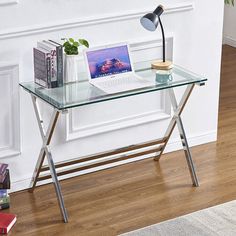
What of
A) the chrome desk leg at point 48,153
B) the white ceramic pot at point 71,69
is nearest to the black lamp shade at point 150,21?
the white ceramic pot at point 71,69

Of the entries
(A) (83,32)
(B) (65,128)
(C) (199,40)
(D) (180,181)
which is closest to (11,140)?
(B) (65,128)

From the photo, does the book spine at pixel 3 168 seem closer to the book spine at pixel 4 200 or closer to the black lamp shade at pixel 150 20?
the book spine at pixel 4 200

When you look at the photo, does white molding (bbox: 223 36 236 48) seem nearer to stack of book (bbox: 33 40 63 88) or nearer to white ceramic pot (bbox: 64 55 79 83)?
white ceramic pot (bbox: 64 55 79 83)

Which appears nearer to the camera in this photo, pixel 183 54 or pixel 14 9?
pixel 14 9

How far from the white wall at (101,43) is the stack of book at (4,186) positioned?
0.14 meters

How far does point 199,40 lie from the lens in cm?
471

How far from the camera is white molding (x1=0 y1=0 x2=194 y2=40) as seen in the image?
4.00 m

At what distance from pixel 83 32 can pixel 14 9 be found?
1.46 feet

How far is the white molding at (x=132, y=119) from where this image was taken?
4367mm

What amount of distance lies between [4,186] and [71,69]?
0.71 meters

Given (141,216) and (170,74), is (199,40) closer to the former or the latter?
(170,74)

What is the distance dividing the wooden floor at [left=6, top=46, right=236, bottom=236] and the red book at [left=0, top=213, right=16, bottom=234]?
0.04 meters

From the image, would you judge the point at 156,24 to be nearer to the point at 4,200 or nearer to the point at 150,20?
the point at 150,20

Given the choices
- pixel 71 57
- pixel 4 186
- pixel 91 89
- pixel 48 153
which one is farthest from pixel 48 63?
pixel 4 186
